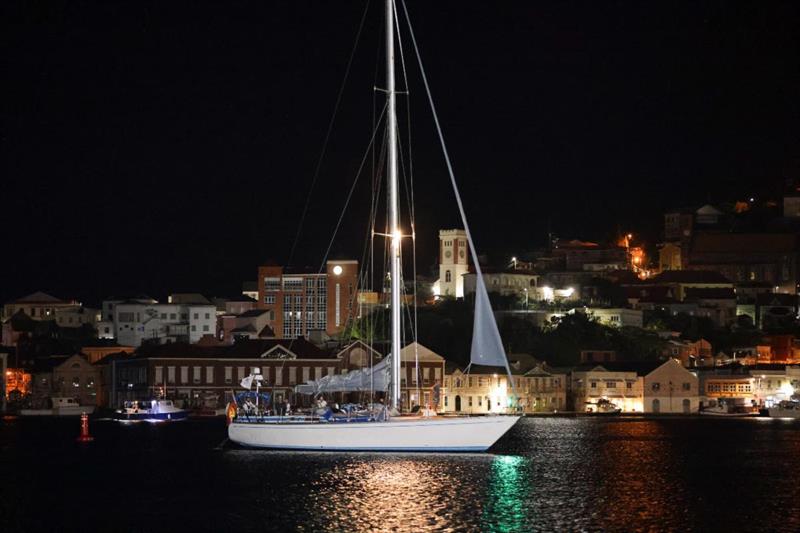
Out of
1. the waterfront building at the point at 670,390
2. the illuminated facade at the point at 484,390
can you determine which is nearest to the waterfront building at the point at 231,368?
the illuminated facade at the point at 484,390

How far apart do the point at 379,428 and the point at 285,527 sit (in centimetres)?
1265

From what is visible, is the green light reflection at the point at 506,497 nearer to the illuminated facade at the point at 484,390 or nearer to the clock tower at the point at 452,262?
the illuminated facade at the point at 484,390

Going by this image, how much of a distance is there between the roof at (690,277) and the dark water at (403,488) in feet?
248

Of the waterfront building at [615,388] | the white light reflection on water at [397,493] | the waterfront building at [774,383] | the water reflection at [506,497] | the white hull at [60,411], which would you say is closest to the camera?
the white light reflection on water at [397,493]

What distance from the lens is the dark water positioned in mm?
40000

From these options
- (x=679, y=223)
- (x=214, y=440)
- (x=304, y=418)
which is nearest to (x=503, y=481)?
(x=304, y=418)

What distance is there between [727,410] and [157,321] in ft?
227

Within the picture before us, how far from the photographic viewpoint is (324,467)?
5353 cm

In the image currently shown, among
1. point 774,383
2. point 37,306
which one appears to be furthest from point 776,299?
point 37,306

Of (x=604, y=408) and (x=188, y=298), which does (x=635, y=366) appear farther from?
(x=188, y=298)

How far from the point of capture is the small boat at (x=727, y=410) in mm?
109350

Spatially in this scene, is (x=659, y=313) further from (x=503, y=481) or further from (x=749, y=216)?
(x=503, y=481)

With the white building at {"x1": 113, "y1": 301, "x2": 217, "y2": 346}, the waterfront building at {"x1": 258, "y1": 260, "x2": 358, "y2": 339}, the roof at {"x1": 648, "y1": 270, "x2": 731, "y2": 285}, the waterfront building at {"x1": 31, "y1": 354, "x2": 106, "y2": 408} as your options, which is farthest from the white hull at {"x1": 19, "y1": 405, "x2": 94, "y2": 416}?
the roof at {"x1": 648, "y1": 270, "x2": 731, "y2": 285}

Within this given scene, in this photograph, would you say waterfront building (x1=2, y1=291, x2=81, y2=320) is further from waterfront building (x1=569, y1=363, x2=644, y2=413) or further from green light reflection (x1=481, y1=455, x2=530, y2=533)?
green light reflection (x1=481, y1=455, x2=530, y2=533)
